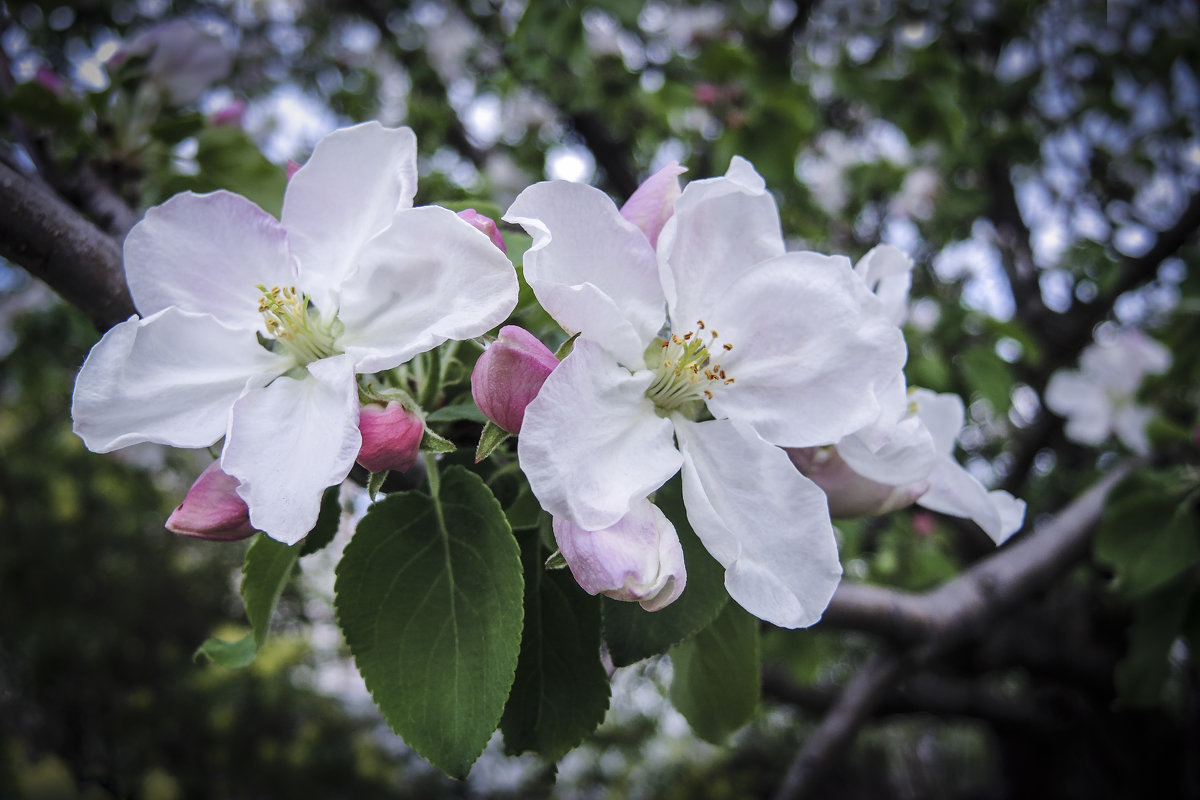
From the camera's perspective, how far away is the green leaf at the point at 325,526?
0.73 metres

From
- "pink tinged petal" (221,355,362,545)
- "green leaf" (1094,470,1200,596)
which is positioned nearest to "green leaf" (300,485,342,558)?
"pink tinged petal" (221,355,362,545)

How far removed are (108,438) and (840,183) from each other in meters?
4.13

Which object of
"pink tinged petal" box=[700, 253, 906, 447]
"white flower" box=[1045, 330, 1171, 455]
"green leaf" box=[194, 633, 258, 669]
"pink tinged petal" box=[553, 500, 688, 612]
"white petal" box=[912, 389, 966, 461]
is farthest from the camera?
"white flower" box=[1045, 330, 1171, 455]

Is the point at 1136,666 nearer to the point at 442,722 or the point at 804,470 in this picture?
the point at 804,470

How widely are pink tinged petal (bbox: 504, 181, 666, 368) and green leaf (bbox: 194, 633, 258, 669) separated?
0.45 m

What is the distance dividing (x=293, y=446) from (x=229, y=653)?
0.30 meters

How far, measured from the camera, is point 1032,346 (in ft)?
7.77

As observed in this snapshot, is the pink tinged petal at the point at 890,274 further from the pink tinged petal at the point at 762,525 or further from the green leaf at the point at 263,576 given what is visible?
the green leaf at the point at 263,576

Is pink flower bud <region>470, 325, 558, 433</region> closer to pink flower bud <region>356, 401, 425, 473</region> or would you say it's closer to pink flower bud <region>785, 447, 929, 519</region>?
pink flower bud <region>356, 401, 425, 473</region>

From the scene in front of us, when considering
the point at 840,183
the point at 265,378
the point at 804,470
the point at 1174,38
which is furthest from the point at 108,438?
the point at 840,183

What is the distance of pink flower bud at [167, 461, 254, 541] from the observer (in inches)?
24.4

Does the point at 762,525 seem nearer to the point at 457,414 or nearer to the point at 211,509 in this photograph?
the point at 457,414

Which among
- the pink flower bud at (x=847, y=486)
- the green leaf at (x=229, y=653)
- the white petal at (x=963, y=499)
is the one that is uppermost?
the pink flower bud at (x=847, y=486)

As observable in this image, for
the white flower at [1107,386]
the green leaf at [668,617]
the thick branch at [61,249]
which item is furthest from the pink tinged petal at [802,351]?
the white flower at [1107,386]
